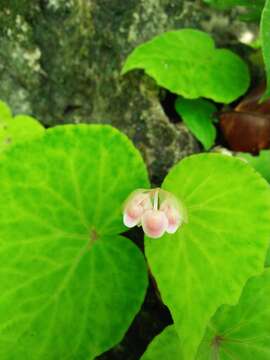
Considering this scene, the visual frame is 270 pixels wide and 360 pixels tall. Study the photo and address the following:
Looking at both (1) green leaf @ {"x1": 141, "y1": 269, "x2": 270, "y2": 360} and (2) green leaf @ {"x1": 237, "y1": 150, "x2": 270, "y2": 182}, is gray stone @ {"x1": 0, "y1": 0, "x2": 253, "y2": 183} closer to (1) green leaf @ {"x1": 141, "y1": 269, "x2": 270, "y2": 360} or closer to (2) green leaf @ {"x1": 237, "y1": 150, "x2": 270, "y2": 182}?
(2) green leaf @ {"x1": 237, "y1": 150, "x2": 270, "y2": 182}

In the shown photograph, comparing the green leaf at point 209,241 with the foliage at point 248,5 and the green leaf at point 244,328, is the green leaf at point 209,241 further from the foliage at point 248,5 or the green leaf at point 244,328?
the foliage at point 248,5

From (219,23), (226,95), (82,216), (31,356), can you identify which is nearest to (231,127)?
(226,95)

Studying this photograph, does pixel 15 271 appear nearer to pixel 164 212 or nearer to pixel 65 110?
pixel 164 212

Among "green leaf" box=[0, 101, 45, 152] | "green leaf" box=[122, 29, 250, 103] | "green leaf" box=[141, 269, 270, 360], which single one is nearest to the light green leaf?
"green leaf" box=[0, 101, 45, 152]

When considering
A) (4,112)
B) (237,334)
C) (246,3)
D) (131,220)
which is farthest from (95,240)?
(246,3)

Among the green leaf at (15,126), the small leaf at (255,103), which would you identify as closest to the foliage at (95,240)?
the green leaf at (15,126)
